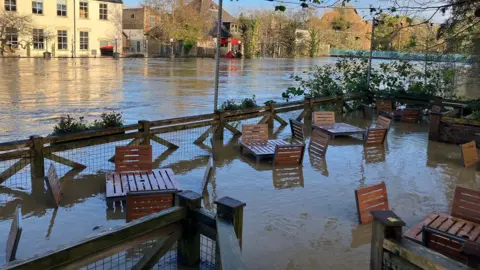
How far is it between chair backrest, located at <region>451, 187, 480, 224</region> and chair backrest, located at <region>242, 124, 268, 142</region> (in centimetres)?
575

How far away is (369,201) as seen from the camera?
6684 millimetres

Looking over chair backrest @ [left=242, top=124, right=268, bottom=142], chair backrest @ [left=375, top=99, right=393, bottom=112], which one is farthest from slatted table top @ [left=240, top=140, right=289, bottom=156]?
chair backrest @ [left=375, top=99, right=393, bottom=112]

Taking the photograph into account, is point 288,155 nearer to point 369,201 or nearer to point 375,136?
point 369,201

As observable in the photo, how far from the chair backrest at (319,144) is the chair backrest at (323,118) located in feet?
8.26

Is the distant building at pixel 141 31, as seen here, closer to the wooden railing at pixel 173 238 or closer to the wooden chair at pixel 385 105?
the wooden chair at pixel 385 105

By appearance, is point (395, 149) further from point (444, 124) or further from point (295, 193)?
point (295, 193)

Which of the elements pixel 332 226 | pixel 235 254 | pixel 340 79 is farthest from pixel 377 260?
pixel 340 79

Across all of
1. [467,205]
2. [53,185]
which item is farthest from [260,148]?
[467,205]

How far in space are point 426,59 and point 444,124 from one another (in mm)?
6211

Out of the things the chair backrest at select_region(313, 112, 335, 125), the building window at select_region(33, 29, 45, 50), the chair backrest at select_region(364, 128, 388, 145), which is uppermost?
the building window at select_region(33, 29, 45, 50)

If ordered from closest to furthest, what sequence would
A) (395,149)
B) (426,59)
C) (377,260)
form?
(377,260)
(395,149)
(426,59)

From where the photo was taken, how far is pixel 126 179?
759 cm

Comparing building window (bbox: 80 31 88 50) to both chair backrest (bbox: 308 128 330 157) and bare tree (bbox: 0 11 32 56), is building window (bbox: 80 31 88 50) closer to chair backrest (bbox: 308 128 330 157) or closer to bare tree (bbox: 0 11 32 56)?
bare tree (bbox: 0 11 32 56)

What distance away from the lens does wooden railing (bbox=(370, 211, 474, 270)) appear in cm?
343
